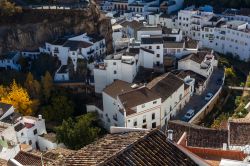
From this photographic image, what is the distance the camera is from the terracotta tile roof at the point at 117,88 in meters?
30.4

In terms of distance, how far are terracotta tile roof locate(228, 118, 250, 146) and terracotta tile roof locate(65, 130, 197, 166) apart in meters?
12.5

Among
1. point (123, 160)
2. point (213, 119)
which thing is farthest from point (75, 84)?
point (123, 160)

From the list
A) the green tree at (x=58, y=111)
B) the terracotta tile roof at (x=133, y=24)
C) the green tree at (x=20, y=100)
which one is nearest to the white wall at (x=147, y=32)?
the terracotta tile roof at (x=133, y=24)

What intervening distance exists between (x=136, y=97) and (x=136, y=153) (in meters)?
20.6

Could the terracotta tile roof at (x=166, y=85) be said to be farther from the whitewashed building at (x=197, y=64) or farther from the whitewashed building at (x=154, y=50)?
the whitewashed building at (x=154, y=50)

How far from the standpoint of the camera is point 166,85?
104ft

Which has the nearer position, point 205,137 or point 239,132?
point 239,132

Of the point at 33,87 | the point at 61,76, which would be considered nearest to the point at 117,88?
the point at 33,87

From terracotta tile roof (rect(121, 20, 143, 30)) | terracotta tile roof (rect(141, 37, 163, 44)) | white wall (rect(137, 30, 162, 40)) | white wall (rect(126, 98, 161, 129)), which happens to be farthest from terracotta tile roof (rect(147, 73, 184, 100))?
terracotta tile roof (rect(121, 20, 143, 30))

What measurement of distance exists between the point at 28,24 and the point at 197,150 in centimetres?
3322

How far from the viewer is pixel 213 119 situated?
3203cm

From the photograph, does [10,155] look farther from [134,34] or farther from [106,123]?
[134,34]

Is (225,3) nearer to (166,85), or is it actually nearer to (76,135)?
(166,85)

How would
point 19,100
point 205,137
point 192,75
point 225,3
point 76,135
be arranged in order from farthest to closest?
point 225,3
point 192,75
point 19,100
point 76,135
point 205,137
